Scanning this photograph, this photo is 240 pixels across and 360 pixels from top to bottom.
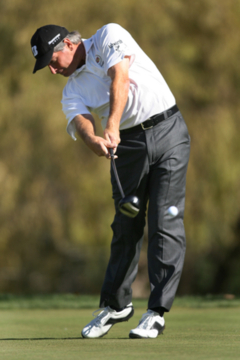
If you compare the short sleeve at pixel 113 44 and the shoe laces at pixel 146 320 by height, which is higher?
the short sleeve at pixel 113 44

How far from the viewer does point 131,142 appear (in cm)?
328

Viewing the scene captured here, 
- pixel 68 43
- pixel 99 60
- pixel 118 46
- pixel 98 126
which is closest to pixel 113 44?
pixel 118 46

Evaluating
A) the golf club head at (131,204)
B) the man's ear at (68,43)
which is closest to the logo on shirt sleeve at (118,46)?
the man's ear at (68,43)

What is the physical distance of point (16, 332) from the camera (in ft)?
11.1

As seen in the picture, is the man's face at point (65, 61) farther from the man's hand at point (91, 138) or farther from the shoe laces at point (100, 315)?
the shoe laces at point (100, 315)

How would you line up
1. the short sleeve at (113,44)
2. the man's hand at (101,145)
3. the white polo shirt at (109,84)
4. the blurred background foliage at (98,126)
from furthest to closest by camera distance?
the blurred background foliage at (98,126) < the white polo shirt at (109,84) < the short sleeve at (113,44) < the man's hand at (101,145)

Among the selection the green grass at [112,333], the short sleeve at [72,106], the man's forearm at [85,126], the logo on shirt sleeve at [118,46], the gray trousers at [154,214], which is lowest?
the green grass at [112,333]

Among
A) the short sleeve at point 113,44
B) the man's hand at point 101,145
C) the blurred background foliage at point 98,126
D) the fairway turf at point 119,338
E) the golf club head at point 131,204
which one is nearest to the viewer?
the fairway turf at point 119,338

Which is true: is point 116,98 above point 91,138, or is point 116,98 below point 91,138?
above

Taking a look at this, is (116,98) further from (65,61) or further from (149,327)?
(149,327)

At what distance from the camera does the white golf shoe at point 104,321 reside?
314 cm

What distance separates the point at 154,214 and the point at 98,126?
443cm

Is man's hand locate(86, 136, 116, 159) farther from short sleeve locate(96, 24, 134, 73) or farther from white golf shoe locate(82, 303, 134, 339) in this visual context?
white golf shoe locate(82, 303, 134, 339)

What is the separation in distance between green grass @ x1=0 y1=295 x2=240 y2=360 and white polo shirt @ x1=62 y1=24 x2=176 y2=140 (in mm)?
1170
